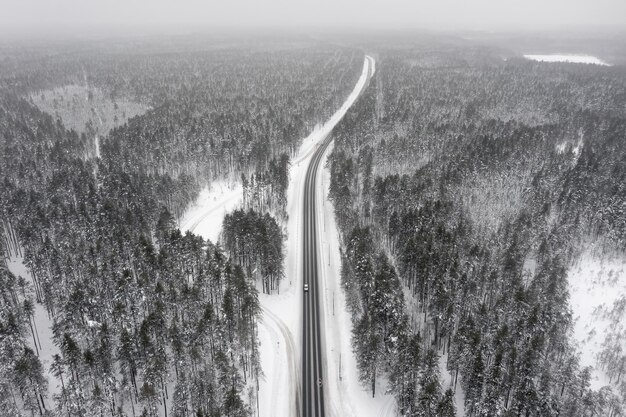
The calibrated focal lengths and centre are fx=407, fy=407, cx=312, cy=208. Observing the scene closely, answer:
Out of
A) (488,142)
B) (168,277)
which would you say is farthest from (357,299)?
(488,142)

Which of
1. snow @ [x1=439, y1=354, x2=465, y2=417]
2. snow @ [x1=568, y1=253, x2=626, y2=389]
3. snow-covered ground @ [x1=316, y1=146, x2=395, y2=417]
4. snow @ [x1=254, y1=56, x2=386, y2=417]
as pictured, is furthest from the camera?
snow @ [x1=568, y1=253, x2=626, y2=389]

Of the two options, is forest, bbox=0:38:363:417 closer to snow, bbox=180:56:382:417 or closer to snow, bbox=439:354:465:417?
snow, bbox=180:56:382:417

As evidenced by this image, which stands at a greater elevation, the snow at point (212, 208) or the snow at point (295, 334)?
the snow at point (212, 208)

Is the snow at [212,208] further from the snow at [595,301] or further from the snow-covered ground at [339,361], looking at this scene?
the snow at [595,301]

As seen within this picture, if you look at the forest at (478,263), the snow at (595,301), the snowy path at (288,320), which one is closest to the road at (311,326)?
the snowy path at (288,320)

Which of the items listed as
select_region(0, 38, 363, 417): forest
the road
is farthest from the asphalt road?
select_region(0, 38, 363, 417): forest

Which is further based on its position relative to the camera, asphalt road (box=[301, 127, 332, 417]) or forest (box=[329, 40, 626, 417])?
asphalt road (box=[301, 127, 332, 417])
